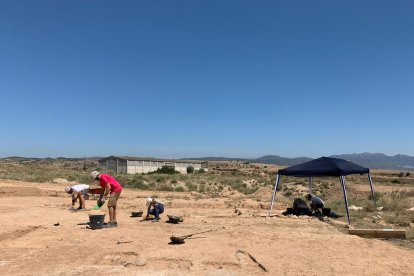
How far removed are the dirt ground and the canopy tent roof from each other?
1.96 meters

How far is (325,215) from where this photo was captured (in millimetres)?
15664

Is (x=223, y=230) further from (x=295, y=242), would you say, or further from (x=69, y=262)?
(x=69, y=262)

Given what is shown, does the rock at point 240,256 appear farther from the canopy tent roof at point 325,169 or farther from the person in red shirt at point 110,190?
the canopy tent roof at point 325,169

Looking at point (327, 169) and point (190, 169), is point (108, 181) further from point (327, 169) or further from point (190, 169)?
point (190, 169)

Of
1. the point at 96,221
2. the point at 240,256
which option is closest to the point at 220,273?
the point at 240,256

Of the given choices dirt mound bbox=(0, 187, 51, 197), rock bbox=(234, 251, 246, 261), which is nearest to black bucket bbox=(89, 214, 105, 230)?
rock bbox=(234, 251, 246, 261)

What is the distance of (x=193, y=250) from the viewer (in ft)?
29.3

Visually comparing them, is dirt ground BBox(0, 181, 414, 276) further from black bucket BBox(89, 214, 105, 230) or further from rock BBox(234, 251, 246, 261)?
black bucket BBox(89, 214, 105, 230)

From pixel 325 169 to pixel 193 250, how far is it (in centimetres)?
750

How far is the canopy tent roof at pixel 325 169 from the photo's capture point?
14750 mm

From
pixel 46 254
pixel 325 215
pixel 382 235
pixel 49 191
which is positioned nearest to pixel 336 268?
pixel 382 235

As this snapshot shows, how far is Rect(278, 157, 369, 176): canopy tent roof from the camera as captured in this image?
14750mm

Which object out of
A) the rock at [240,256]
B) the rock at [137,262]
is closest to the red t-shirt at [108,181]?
the rock at [137,262]

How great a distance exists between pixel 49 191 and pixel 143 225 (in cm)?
1293
